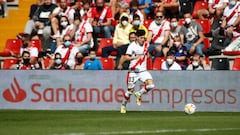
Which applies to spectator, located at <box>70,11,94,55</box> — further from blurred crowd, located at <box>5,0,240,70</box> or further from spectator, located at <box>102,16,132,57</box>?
spectator, located at <box>102,16,132,57</box>

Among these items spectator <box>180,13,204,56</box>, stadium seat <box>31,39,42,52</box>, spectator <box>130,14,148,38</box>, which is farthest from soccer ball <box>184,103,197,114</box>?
stadium seat <box>31,39,42,52</box>

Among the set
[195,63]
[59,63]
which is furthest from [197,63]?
[59,63]

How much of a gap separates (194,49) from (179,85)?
1760 millimetres

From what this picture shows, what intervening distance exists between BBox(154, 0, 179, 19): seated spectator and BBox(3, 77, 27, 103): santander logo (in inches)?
192

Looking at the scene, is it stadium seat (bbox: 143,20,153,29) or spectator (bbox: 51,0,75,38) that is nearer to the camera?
stadium seat (bbox: 143,20,153,29)

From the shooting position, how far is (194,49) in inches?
864

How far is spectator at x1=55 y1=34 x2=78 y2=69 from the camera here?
22.9 meters

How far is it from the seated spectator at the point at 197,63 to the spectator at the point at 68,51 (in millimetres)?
3480

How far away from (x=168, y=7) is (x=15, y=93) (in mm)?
5433

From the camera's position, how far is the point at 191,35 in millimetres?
22344

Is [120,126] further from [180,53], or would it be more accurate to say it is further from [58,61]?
[58,61]

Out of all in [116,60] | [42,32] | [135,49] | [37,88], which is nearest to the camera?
[135,49]

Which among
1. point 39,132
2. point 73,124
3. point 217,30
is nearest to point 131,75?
point 217,30

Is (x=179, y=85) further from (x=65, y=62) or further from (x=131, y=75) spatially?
(x=65, y=62)
